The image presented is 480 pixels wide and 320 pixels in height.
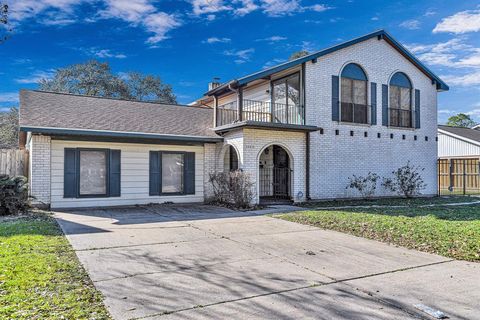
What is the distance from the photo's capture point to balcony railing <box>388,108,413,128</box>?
56.6 feet

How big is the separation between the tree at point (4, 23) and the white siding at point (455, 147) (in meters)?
27.9

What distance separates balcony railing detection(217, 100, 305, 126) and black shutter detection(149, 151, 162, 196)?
122 inches

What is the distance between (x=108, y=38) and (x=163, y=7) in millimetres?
12210

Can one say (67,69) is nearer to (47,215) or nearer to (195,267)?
(47,215)

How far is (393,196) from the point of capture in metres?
17.1

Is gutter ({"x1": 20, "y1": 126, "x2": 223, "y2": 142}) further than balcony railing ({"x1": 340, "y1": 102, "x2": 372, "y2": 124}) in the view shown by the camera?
No

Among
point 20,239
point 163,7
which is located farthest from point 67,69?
point 20,239

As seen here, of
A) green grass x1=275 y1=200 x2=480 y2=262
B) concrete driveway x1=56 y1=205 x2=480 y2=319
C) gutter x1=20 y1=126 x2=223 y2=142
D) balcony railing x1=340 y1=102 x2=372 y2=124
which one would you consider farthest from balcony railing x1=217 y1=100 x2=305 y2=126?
concrete driveway x1=56 y1=205 x2=480 y2=319

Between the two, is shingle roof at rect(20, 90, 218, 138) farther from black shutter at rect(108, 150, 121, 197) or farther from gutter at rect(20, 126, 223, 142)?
black shutter at rect(108, 150, 121, 197)

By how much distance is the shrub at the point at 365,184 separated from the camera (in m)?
15.8

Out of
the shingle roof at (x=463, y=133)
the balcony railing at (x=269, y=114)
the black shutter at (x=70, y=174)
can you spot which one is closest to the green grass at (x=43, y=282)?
the black shutter at (x=70, y=174)

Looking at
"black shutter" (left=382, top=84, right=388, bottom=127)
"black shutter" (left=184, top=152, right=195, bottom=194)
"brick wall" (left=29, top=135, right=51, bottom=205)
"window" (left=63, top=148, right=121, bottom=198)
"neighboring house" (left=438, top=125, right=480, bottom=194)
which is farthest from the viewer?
"neighboring house" (left=438, top=125, right=480, bottom=194)

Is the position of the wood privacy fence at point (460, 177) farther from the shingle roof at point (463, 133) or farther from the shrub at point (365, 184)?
the shrub at point (365, 184)

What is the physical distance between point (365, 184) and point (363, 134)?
2.22 metres
